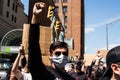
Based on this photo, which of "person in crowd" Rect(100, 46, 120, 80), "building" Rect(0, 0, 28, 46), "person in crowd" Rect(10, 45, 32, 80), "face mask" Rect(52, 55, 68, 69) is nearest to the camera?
"person in crowd" Rect(100, 46, 120, 80)

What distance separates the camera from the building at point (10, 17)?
47.0 m

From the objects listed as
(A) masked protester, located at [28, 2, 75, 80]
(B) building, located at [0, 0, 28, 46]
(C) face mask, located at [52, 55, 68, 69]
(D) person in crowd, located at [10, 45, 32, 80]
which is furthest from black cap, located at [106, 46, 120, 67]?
(B) building, located at [0, 0, 28, 46]

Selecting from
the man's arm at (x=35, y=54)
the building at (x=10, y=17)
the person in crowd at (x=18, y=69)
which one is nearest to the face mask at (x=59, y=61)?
the man's arm at (x=35, y=54)

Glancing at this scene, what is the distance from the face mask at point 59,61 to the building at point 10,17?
39.2 metres

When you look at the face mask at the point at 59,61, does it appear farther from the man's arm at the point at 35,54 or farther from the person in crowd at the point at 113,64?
the person in crowd at the point at 113,64

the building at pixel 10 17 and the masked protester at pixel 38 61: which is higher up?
the building at pixel 10 17

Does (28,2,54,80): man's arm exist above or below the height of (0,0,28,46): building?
below

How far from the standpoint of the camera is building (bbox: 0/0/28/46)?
47.0 metres

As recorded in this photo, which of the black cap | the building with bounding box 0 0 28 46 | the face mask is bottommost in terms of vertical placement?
the face mask

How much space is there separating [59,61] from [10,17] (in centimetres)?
4869

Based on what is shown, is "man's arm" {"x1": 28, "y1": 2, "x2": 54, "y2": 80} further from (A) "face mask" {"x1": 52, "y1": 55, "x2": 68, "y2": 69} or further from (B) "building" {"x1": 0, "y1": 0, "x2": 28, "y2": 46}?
(B) "building" {"x1": 0, "y1": 0, "x2": 28, "y2": 46}

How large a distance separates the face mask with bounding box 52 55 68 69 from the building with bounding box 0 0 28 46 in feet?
129

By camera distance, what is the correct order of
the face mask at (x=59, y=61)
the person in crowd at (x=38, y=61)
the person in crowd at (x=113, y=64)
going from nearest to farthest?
1. the person in crowd at (x=113, y=64)
2. the person in crowd at (x=38, y=61)
3. the face mask at (x=59, y=61)

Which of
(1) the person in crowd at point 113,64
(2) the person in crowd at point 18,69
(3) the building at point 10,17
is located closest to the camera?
(1) the person in crowd at point 113,64
